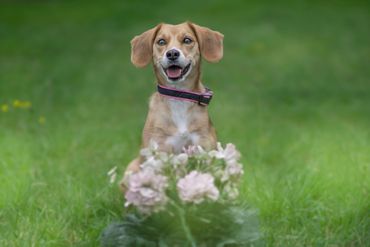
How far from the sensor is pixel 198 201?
342 centimetres

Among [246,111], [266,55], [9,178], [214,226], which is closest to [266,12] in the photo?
[266,55]

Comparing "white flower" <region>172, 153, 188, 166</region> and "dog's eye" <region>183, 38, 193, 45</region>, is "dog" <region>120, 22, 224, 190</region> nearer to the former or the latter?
"dog's eye" <region>183, 38, 193, 45</region>

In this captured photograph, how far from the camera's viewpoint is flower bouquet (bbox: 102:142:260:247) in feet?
11.2

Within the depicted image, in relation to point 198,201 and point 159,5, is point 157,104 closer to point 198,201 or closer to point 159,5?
point 198,201

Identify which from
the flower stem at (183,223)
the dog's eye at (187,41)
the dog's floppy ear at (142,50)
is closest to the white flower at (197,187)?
the flower stem at (183,223)

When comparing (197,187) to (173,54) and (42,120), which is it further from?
(42,120)

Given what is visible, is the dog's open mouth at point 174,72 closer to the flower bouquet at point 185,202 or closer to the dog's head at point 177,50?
the dog's head at point 177,50

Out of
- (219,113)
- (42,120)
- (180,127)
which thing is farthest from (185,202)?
(219,113)

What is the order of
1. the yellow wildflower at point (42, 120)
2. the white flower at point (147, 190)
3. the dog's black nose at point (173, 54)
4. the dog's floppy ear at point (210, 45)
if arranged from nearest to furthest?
1. the white flower at point (147, 190)
2. the dog's black nose at point (173, 54)
3. the dog's floppy ear at point (210, 45)
4. the yellow wildflower at point (42, 120)

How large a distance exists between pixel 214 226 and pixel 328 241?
1.12 m

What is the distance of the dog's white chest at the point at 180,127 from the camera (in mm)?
4730

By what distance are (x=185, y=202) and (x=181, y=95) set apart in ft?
4.44

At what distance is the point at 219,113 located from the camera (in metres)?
8.37

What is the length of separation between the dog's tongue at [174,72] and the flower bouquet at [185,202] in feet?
3.02
